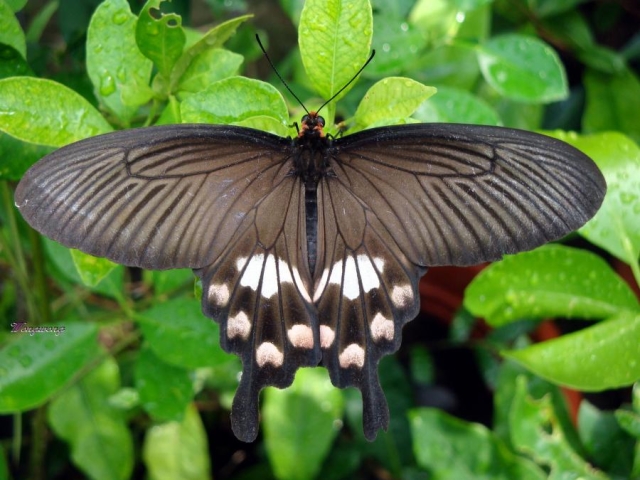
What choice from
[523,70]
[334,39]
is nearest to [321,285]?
[334,39]

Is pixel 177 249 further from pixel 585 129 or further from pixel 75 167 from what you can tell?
pixel 585 129

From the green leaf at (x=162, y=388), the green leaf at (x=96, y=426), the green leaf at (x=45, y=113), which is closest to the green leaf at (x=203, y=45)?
the green leaf at (x=45, y=113)

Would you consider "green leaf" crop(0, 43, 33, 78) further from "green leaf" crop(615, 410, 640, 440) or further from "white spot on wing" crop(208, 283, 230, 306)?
"green leaf" crop(615, 410, 640, 440)

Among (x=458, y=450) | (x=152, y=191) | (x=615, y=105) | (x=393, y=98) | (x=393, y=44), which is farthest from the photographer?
(x=615, y=105)

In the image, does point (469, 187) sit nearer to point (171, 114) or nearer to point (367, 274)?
point (367, 274)

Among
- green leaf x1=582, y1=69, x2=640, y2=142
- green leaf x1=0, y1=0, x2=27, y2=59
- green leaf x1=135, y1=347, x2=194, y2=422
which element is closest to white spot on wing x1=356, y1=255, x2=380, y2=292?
green leaf x1=135, y1=347, x2=194, y2=422

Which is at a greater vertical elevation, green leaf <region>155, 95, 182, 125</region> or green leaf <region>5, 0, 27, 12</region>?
green leaf <region>5, 0, 27, 12</region>
